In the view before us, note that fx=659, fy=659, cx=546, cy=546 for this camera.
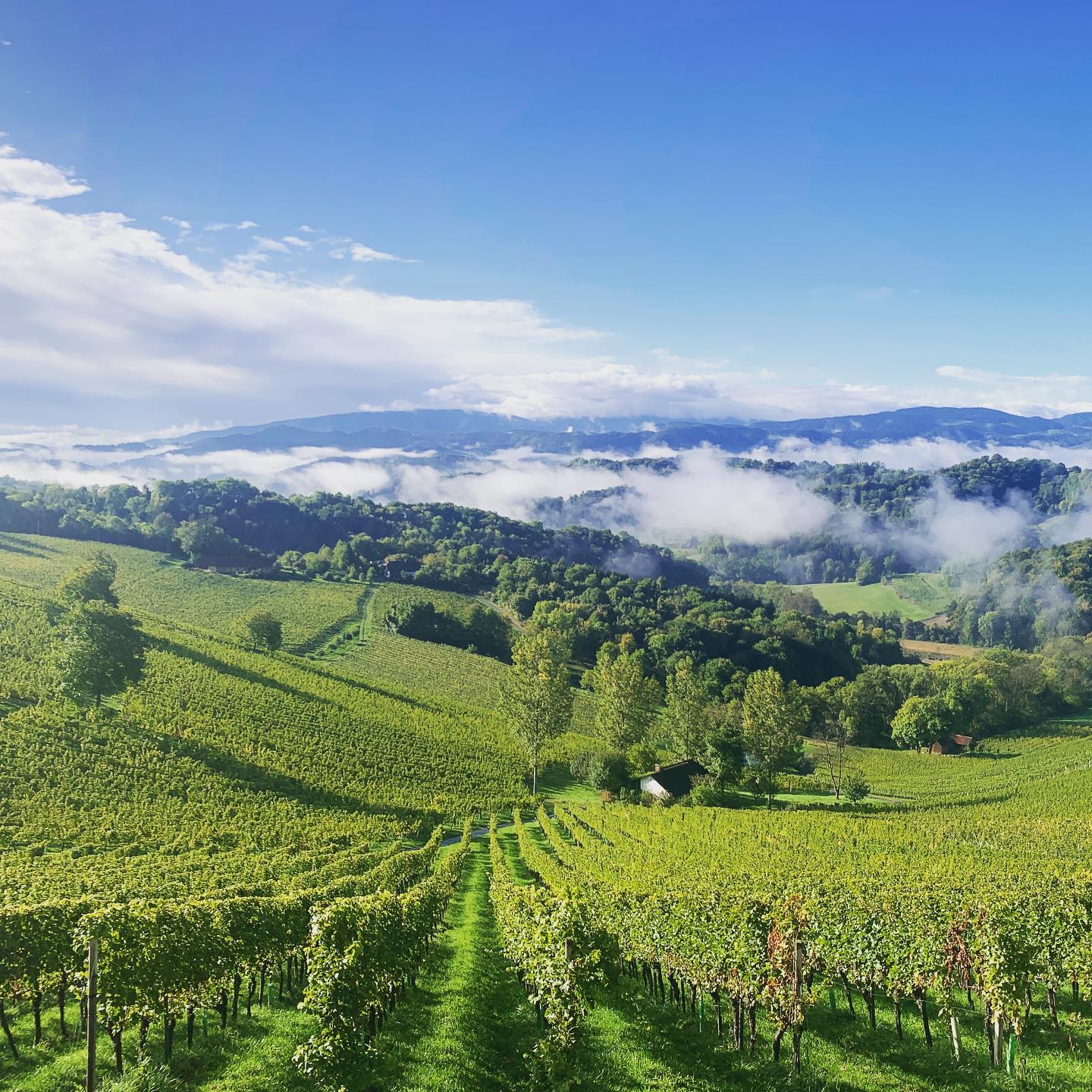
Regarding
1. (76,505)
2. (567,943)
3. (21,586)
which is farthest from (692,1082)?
(76,505)

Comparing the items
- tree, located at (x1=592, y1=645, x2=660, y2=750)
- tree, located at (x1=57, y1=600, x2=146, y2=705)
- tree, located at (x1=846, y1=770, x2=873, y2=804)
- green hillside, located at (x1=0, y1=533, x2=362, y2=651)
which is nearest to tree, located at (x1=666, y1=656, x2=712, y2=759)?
tree, located at (x1=592, y1=645, x2=660, y2=750)

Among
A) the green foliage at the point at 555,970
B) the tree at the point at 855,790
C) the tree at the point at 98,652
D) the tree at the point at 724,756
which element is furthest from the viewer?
the tree at the point at 724,756

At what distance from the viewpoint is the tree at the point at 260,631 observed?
104m

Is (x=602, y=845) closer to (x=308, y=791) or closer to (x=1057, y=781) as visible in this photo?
(x=308, y=791)

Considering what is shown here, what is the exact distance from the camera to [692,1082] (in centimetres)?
1683

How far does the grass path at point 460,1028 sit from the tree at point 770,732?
47.4 m

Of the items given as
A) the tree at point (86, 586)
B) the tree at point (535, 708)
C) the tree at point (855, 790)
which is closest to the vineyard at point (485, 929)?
the tree at point (855, 790)

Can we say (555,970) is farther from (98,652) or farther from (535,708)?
(98,652)

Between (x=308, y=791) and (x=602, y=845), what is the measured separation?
2671cm

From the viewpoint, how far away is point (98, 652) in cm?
6356

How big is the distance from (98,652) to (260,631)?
134 ft

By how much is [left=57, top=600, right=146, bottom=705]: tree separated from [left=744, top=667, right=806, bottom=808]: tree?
65090 mm

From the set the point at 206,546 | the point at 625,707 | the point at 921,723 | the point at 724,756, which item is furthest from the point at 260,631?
the point at 921,723

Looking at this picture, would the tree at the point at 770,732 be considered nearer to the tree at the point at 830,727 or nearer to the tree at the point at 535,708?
the tree at the point at 830,727
